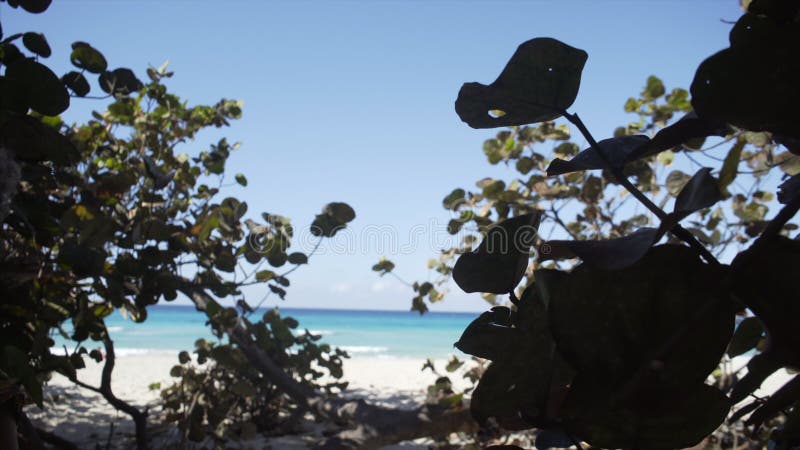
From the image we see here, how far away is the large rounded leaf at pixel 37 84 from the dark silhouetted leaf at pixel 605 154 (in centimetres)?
79

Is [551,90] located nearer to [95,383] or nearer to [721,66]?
[721,66]

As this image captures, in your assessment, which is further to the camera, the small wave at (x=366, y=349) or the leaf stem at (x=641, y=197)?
the small wave at (x=366, y=349)

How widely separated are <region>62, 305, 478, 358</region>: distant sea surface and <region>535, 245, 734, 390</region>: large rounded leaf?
47.5 ft

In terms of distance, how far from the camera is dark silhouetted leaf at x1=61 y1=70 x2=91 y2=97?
1479mm

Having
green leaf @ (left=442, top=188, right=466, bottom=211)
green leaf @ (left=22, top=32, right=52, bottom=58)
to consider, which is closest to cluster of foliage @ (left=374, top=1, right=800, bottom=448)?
green leaf @ (left=22, top=32, right=52, bottom=58)

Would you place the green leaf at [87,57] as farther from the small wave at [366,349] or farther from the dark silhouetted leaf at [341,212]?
the small wave at [366,349]

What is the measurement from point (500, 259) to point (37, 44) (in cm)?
142

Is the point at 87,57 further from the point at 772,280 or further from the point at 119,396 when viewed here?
the point at 119,396

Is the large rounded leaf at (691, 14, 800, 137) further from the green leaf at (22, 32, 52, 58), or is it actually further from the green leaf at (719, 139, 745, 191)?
the green leaf at (22, 32, 52, 58)

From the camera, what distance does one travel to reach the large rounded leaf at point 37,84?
2.55ft

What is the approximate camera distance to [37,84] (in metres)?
0.79

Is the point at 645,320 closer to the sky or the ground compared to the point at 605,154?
closer to the ground

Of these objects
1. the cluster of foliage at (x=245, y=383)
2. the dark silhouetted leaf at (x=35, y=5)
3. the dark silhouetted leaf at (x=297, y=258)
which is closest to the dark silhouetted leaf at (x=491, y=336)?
the dark silhouetted leaf at (x=35, y=5)

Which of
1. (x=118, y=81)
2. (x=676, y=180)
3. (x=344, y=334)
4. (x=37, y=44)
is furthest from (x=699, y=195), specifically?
(x=344, y=334)
